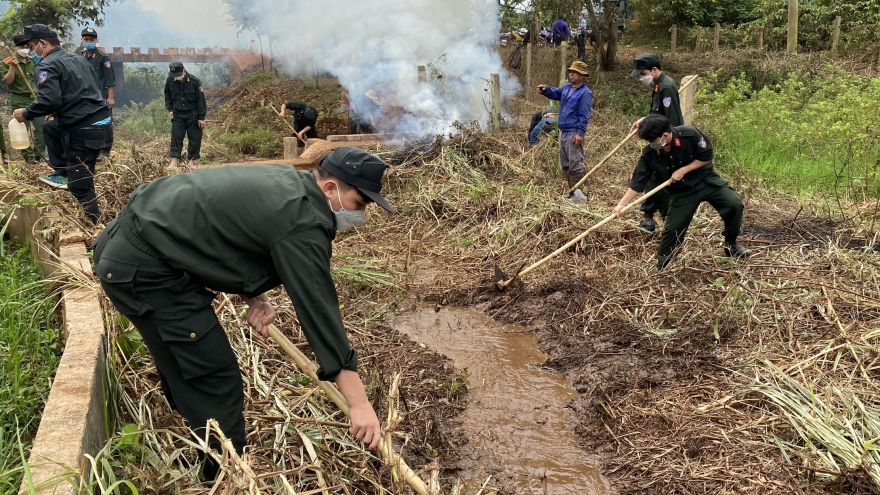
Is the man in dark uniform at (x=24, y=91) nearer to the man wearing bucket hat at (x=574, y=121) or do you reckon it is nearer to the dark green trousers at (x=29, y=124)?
the dark green trousers at (x=29, y=124)

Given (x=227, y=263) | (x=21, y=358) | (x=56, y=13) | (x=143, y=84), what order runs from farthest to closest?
(x=143, y=84)
(x=56, y=13)
(x=21, y=358)
(x=227, y=263)

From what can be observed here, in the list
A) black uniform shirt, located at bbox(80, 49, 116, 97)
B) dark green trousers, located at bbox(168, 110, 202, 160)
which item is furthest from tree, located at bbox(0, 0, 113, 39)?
dark green trousers, located at bbox(168, 110, 202, 160)

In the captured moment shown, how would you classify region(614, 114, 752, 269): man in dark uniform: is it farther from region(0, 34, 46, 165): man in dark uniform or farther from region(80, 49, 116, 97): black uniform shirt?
region(80, 49, 116, 97): black uniform shirt

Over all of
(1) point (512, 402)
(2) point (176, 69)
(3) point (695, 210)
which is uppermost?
(2) point (176, 69)

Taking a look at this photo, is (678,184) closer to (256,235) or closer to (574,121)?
(574,121)

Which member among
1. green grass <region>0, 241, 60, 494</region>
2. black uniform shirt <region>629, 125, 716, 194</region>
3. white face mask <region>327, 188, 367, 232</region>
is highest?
white face mask <region>327, 188, 367, 232</region>

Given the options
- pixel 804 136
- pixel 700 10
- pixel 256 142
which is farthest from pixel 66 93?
pixel 700 10

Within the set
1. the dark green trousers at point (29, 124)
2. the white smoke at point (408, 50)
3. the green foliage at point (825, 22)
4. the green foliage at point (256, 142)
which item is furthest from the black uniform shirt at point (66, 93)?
the green foliage at point (825, 22)

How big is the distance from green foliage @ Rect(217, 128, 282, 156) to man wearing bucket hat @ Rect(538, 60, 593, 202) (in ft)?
20.2

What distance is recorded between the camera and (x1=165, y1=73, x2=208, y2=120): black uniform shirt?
357 inches

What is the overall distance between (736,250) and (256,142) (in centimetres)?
967

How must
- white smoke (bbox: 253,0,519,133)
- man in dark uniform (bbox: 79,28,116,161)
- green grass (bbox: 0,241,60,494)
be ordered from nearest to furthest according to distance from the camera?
green grass (bbox: 0,241,60,494)
man in dark uniform (bbox: 79,28,116,161)
white smoke (bbox: 253,0,519,133)

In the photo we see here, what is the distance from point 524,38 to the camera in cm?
1625

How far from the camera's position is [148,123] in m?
14.4
